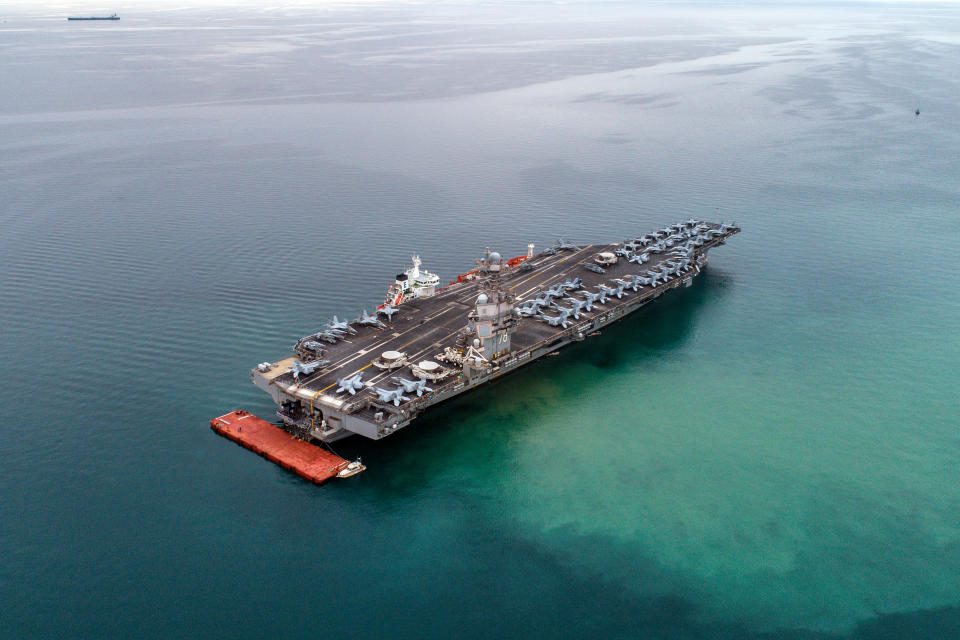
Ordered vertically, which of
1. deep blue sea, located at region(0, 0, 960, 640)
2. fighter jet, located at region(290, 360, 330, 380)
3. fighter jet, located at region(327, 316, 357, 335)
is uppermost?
fighter jet, located at region(327, 316, 357, 335)

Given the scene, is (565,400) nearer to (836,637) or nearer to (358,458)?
(358,458)

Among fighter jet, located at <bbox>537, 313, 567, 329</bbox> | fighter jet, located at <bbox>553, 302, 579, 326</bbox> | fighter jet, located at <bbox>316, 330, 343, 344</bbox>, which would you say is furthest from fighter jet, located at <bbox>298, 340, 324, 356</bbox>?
fighter jet, located at <bbox>553, 302, 579, 326</bbox>

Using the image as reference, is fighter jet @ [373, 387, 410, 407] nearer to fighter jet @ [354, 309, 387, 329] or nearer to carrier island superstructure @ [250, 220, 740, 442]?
carrier island superstructure @ [250, 220, 740, 442]

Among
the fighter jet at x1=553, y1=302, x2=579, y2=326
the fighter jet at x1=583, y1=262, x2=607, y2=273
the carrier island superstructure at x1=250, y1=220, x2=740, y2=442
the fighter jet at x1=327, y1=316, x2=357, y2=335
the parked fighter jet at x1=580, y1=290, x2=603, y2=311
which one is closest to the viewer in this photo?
the carrier island superstructure at x1=250, y1=220, x2=740, y2=442

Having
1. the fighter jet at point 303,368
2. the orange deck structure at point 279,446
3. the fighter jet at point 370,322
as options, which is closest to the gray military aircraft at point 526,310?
the fighter jet at point 370,322

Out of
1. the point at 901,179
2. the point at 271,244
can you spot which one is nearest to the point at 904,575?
the point at 271,244

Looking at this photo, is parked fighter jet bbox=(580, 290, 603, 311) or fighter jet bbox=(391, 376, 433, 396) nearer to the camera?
fighter jet bbox=(391, 376, 433, 396)

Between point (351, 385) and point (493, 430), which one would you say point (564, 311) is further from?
point (351, 385)

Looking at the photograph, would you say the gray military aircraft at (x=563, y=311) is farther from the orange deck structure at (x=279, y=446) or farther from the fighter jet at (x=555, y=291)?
the orange deck structure at (x=279, y=446)
